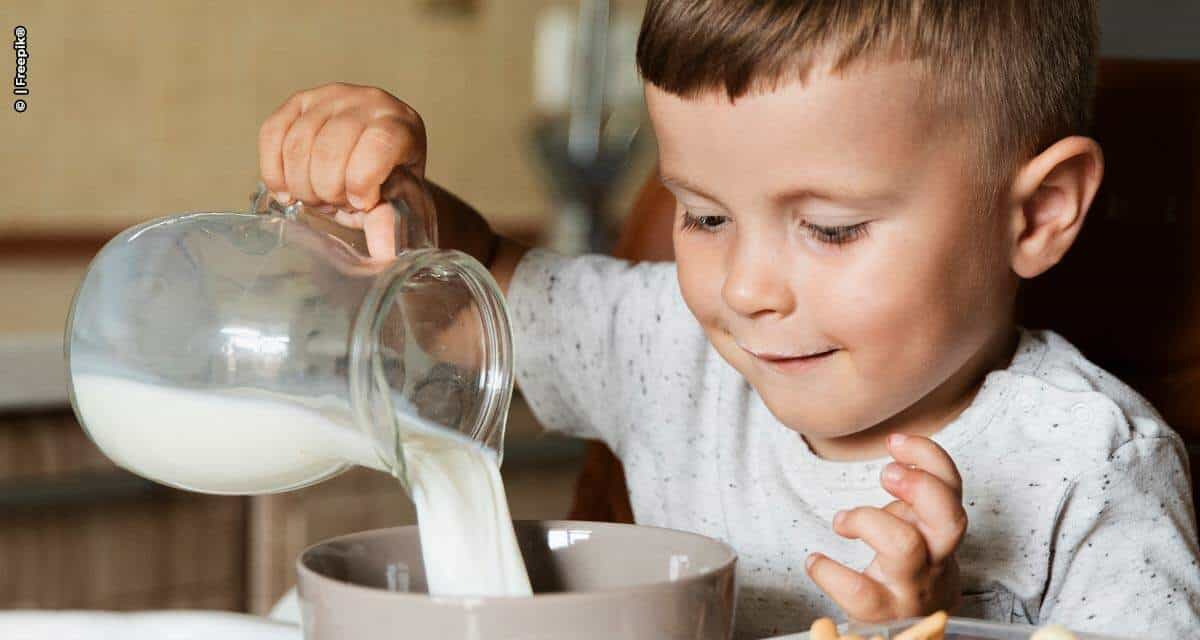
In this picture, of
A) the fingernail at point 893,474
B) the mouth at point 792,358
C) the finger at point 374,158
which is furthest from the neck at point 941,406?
the finger at point 374,158

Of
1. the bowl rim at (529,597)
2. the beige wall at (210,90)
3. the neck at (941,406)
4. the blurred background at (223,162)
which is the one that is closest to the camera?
the bowl rim at (529,597)

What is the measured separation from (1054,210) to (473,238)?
0.38 m

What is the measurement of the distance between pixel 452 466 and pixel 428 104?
4.62ft

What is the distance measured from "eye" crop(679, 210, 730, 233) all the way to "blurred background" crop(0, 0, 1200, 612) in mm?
429

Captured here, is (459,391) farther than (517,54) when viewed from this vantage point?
No

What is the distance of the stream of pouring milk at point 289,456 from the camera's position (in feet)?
1.77

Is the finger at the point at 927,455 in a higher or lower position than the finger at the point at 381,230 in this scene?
lower

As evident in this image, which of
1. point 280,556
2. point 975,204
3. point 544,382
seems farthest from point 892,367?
point 280,556

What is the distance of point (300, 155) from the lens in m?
0.74

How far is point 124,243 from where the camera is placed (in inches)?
22.8

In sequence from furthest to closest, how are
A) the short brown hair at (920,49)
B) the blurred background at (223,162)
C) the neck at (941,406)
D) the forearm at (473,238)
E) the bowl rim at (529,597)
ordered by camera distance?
the blurred background at (223,162)
the forearm at (473,238)
the neck at (941,406)
the short brown hair at (920,49)
the bowl rim at (529,597)

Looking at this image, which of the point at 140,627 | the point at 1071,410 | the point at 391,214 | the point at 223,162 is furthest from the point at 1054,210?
the point at 223,162

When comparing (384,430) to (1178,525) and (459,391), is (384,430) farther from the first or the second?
(1178,525)

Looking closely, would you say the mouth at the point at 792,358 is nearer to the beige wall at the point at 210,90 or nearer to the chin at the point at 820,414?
the chin at the point at 820,414
